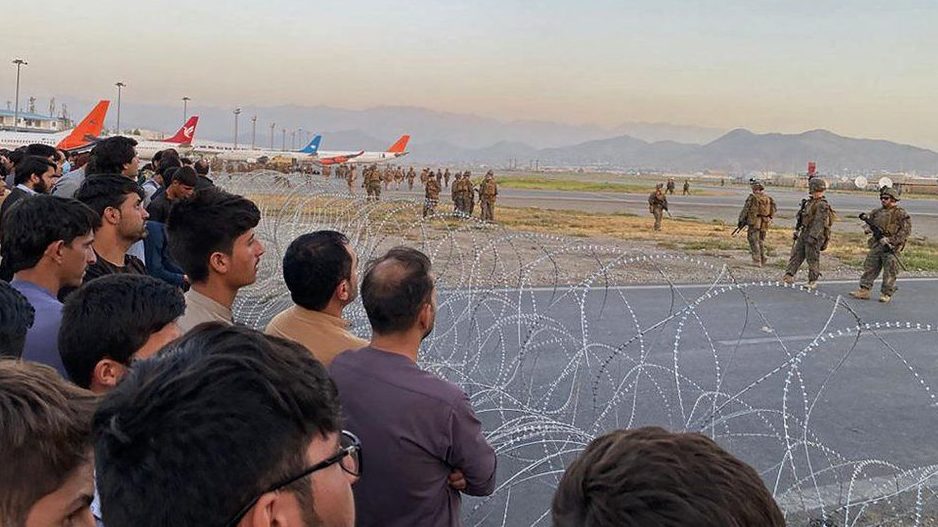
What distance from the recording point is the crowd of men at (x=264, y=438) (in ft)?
3.41

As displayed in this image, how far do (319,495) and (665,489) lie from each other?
522 mm

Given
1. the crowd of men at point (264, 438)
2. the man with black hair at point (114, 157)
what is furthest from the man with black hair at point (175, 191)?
the crowd of men at point (264, 438)

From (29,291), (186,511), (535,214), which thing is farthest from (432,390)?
(535,214)

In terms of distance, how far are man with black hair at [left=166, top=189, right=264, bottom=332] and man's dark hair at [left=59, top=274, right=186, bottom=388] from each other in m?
1.01

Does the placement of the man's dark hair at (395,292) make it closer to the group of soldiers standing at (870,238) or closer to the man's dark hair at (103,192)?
the man's dark hair at (103,192)

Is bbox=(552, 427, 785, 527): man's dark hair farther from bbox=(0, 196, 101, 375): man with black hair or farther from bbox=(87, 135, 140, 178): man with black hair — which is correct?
bbox=(87, 135, 140, 178): man with black hair

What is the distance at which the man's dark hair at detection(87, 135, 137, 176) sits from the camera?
6.18 metres

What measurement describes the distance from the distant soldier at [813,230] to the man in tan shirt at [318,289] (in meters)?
10.6

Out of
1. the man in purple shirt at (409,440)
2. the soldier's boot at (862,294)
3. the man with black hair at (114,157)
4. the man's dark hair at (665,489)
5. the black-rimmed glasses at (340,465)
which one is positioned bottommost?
the soldier's boot at (862,294)

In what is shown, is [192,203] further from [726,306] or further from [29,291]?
[726,306]

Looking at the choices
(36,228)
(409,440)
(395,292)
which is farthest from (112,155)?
(409,440)

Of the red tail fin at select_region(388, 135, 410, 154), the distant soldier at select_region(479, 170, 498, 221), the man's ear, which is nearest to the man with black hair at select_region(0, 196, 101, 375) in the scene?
the man's ear

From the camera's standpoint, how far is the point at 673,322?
29.4 ft

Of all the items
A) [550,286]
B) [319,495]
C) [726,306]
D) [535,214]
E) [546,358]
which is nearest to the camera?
[319,495]
